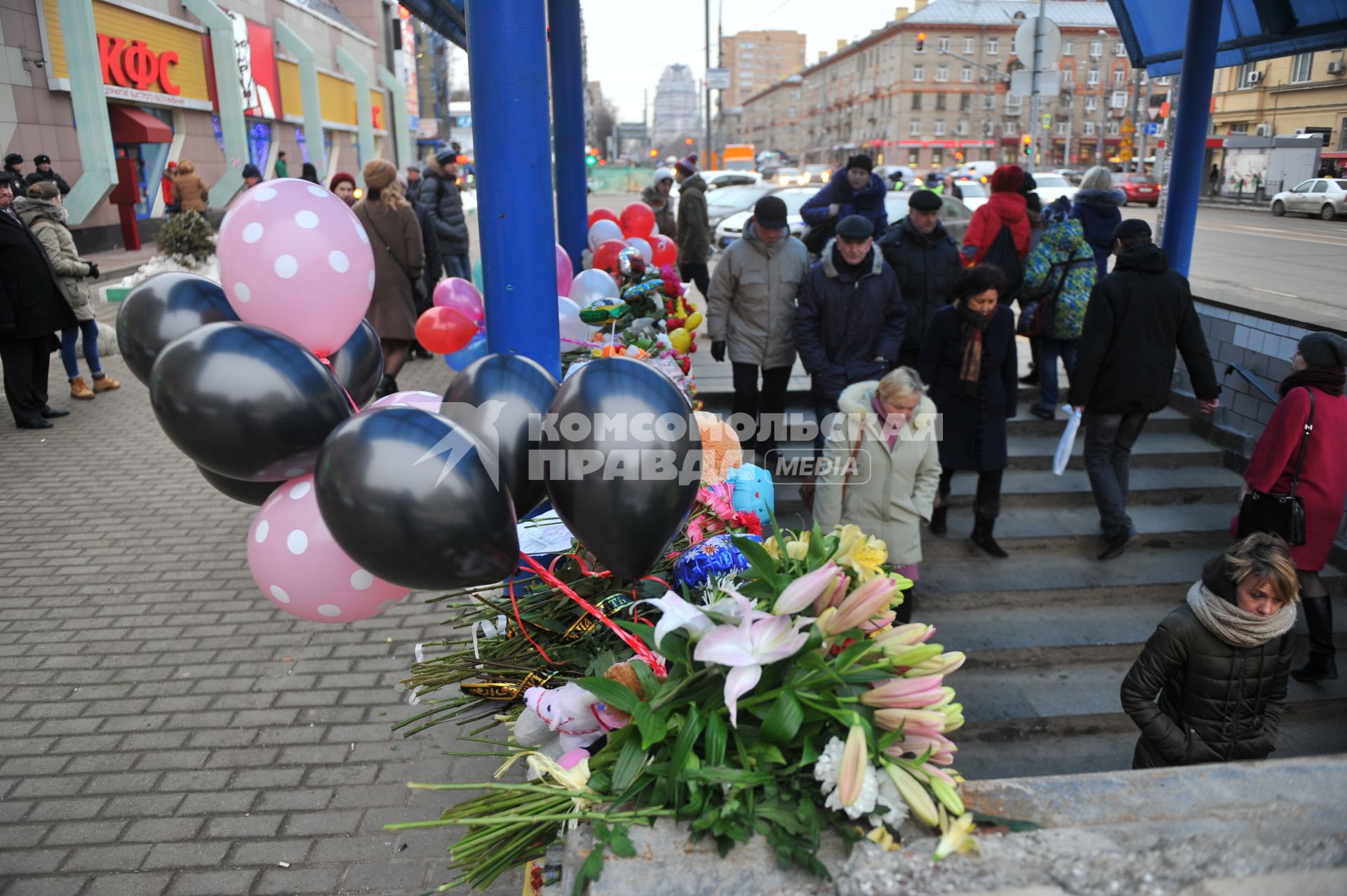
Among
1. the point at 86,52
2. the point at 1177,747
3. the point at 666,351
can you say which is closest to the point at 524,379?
the point at 1177,747

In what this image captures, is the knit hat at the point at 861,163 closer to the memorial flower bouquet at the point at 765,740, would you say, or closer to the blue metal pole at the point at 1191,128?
the blue metal pole at the point at 1191,128

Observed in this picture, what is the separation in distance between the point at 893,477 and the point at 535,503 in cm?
214

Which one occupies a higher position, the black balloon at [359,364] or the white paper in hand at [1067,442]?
the black balloon at [359,364]

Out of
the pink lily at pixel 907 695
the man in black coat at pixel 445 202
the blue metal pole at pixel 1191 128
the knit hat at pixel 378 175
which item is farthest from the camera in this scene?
the man in black coat at pixel 445 202

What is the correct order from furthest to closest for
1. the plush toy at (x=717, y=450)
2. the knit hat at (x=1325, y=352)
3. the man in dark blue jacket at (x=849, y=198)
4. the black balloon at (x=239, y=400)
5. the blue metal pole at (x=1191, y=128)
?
the man in dark blue jacket at (x=849, y=198), the blue metal pole at (x=1191, y=128), the knit hat at (x=1325, y=352), the plush toy at (x=717, y=450), the black balloon at (x=239, y=400)

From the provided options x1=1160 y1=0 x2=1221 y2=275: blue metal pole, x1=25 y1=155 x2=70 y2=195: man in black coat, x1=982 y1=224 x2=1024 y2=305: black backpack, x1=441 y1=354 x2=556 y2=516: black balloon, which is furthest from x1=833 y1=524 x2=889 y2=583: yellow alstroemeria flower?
x1=25 y1=155 x2=70 y2=195: man in black coat

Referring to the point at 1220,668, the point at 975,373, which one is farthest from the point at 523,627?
the point at 975,373

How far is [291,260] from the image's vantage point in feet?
7.87

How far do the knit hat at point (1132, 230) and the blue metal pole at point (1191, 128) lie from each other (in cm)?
153

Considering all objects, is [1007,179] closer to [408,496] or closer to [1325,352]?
[1325,352]

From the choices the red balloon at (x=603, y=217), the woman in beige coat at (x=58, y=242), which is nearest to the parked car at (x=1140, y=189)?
the red balloon at (x=603, y=217)

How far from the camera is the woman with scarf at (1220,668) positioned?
280cm

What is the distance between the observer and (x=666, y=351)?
16.7 ft

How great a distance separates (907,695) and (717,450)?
1.63 metres
